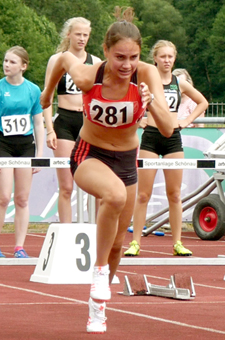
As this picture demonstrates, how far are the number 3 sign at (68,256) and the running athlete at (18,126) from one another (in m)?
1.31

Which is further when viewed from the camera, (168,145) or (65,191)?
(168,145)

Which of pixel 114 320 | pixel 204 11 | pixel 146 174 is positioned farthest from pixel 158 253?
pixel 204 11

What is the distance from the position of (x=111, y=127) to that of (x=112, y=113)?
0.14 meters

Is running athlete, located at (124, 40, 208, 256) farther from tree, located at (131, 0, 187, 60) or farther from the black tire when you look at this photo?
tree, located at (131, 0, 187, 60)

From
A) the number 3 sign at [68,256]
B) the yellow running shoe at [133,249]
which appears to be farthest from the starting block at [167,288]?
the yellow running shoe at [133,249]

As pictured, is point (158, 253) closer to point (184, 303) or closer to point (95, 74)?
point (184, 303)

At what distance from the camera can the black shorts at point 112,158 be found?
5793 mm

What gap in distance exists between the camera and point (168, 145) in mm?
9742

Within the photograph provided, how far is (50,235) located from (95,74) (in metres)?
2.77

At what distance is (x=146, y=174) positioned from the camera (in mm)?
9930

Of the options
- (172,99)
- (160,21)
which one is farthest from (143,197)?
(160,21)

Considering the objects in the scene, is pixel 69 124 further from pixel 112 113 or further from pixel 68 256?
pixel 112 113

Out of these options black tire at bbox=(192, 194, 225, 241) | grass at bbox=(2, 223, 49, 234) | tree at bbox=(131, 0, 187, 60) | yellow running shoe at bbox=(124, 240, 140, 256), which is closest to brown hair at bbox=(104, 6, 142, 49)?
yellow running shoe at bbox=(124, 240, 140, 256)

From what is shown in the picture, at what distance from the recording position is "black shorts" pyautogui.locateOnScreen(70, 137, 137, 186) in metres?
5.79
